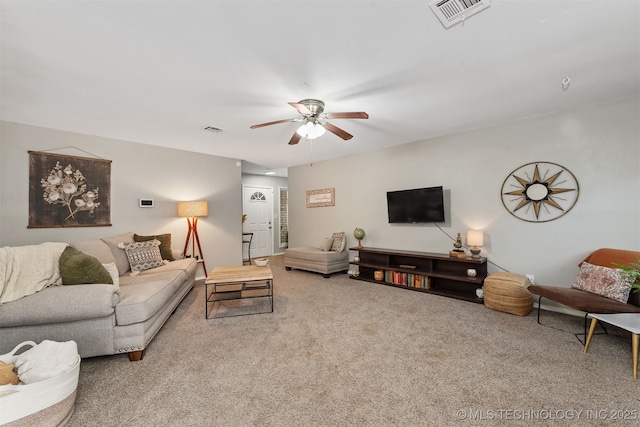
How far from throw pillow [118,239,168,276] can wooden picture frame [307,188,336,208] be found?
3264 millimetres

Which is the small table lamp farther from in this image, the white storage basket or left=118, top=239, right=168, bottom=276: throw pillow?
left=118, top=239, right=168, bottom=276: throw pillow

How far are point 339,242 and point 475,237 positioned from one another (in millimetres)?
2446

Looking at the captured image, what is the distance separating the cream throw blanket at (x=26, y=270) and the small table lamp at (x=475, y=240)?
4.60 m

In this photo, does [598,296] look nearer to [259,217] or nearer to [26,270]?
[26,270]

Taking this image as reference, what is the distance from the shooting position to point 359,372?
1.96m

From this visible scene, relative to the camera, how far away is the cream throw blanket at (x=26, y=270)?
6.55 ft

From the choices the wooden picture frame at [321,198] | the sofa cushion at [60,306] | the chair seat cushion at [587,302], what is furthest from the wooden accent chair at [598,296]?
the sofa cushion at [60,306]

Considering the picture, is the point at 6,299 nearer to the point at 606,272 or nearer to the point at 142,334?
the point at 142,334

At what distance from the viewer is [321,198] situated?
5.88m

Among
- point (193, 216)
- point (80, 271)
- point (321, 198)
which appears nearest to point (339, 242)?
point (321, 198)

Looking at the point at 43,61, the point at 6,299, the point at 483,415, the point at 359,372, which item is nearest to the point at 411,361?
the point at 359,372

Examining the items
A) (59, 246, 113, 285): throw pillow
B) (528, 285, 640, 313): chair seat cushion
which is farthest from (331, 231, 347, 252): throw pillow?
(59, 246, 113, 285): throw pillow

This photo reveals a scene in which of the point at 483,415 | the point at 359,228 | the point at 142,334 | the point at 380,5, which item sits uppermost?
the point at 380,5

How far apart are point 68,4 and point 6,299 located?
211 centimetres
